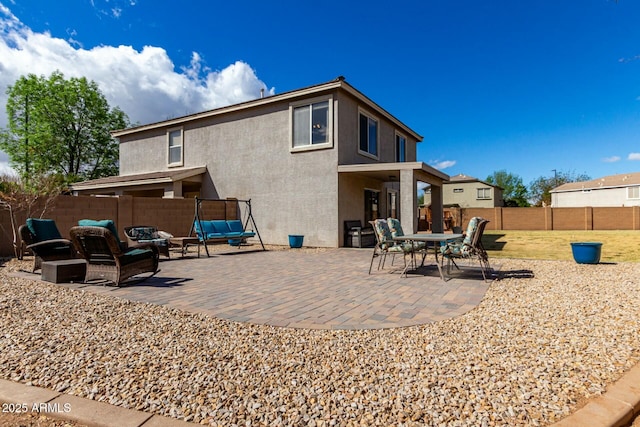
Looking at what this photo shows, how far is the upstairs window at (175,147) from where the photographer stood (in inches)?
686

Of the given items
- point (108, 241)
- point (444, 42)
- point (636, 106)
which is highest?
point (444, 42)

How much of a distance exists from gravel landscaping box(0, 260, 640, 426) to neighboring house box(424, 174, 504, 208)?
34.6m

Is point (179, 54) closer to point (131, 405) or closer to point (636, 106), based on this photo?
point (131, 405)

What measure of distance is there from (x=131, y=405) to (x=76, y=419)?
298mm

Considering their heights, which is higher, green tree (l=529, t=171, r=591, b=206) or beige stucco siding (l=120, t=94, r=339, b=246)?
green tree (l=529, t=171, r=591, b=206)

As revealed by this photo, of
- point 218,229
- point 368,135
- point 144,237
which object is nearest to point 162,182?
point 218,229

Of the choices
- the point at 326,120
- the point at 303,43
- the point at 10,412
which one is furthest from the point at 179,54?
the point at 10,412

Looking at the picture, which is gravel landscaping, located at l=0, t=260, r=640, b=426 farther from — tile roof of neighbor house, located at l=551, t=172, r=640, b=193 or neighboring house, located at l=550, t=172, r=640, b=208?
tile roof of neighbor house, located at l=551, t=172, r=640, b=193

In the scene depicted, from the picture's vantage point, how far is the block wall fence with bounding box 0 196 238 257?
993cm

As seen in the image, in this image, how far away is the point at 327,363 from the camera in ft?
8.86

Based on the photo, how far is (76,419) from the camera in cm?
200

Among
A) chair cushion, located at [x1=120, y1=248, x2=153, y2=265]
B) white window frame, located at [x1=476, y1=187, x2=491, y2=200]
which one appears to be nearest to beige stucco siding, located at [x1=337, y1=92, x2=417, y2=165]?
chair cushion, located at [x1=120, y1=248, x2=153, y2=265]

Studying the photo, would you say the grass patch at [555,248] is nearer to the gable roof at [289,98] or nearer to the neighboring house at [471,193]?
the gable roof at [289,98]

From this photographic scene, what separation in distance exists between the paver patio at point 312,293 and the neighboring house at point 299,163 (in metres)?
→ 4.94
